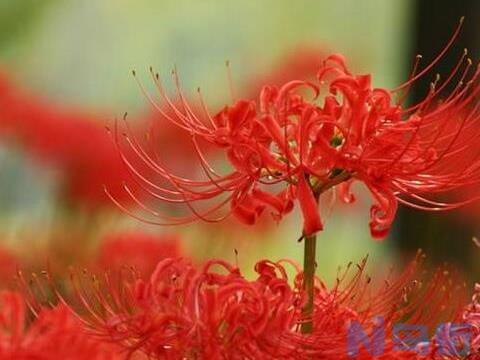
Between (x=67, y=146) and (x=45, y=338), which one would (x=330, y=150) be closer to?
(x=45, y=338)

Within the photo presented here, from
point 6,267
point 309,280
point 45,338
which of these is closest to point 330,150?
point 309,280

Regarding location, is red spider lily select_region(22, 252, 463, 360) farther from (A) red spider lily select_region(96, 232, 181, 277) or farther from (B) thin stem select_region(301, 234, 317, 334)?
(A) red spider lily select_region(96, 232, 181, 277)

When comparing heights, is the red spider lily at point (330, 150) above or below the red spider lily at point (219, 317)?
above

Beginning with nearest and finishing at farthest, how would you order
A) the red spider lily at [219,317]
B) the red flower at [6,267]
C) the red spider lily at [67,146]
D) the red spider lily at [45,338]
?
the red spider lily at [45,338], the red spider lily at [219,317], the red flower at [6,267], the red spider lily at [67,146]

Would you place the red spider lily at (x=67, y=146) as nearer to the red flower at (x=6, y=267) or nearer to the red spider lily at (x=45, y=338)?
the red flower at (x=6, y=267)

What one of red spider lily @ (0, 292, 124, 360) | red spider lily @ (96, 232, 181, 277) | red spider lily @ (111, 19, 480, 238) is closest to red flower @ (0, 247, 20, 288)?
red spider lily @ (96, 232, 181, 277)

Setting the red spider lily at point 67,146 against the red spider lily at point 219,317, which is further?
the red spider lily at point 67,146

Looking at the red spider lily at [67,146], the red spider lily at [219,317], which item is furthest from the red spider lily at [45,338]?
the red spider lily at [67,146]

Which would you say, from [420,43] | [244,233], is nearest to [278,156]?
[244,233]
